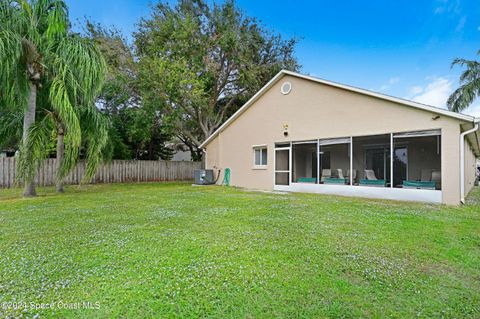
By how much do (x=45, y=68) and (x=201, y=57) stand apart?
9.89m

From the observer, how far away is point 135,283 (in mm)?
2920

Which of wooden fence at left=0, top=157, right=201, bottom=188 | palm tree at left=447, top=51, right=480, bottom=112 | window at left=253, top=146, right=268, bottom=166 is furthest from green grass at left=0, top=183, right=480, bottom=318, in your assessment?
palm tree at left=447, top=51, right=480, bottom=112

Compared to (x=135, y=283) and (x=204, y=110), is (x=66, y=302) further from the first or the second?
(x=204, y=110)

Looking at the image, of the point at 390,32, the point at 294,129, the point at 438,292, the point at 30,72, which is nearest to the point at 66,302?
the point at 438,292

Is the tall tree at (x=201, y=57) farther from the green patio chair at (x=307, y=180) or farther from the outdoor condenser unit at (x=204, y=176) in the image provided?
the green patio chair at (x=307, y=180)

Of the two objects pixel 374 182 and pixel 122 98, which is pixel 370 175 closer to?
pixel 374 182

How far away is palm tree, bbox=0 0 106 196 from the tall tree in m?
6.57

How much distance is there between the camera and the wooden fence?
1298cm

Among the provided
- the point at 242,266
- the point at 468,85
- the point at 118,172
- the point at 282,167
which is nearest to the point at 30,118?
the point at 118,172

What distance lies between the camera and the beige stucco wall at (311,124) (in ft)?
27.6

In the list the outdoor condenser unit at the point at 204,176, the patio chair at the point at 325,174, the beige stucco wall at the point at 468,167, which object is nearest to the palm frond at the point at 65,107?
the outdoor condenser unit at the point at 204,176

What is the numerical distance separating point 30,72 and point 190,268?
32.5 ft

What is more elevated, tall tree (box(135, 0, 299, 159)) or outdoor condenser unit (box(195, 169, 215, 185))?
tall tree (box(135, 0, 299, 159))

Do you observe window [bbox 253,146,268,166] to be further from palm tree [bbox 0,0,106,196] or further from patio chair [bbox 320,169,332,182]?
palm tree [bbox 0,0,106,196]
